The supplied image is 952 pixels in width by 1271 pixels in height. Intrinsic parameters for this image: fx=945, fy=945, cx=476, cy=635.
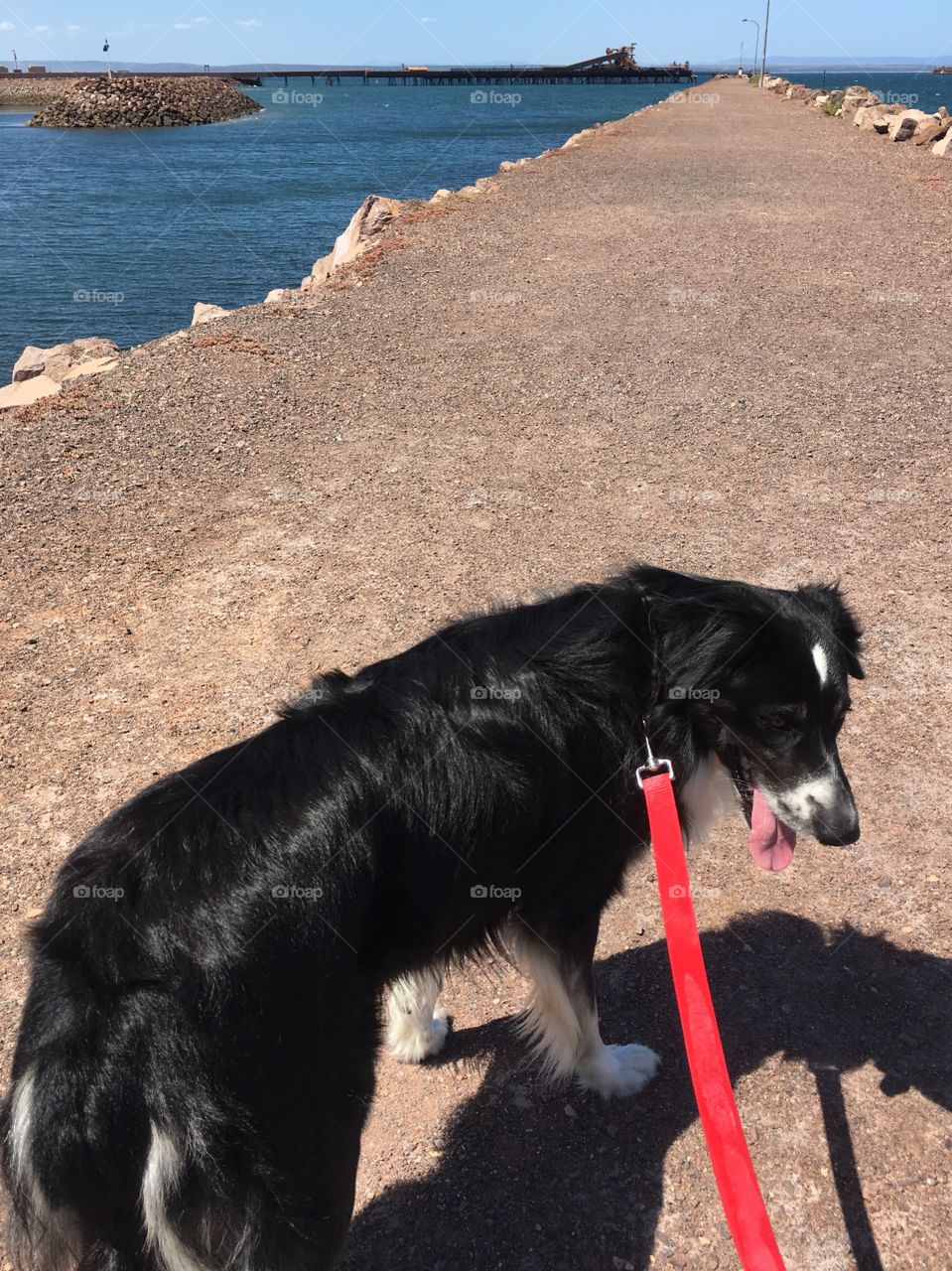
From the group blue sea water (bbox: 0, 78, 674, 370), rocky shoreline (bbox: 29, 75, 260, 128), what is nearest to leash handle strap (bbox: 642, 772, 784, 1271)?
blue sea water (bbox: 0, 78, 674, 370)

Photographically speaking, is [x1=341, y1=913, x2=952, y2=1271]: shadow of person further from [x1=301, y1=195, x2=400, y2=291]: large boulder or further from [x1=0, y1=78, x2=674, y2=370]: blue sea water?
[x1=0, y1=78, x2=674, y2=370]: blue sea water

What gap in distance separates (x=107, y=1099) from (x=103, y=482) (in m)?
6.25

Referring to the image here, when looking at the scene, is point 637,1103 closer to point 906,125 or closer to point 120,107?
point 906,125

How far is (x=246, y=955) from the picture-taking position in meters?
1.94

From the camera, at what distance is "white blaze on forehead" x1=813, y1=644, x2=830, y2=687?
2.70 m

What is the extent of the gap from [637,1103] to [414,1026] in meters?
0.81

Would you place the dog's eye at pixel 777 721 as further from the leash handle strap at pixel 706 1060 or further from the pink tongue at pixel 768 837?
the leash handle strap at pixel 706 1060

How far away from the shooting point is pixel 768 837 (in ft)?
9.57

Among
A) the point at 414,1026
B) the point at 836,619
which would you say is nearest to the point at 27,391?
the point at 414,1026

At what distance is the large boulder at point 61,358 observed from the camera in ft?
39.2

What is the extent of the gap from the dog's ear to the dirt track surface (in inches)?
54.2

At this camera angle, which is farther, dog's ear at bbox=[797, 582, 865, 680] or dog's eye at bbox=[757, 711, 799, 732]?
dog's ear at bbox=[797, 582, 865, 680]

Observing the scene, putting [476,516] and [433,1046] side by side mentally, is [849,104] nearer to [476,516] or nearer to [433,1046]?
[476,516]

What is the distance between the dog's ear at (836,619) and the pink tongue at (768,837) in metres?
0.52
